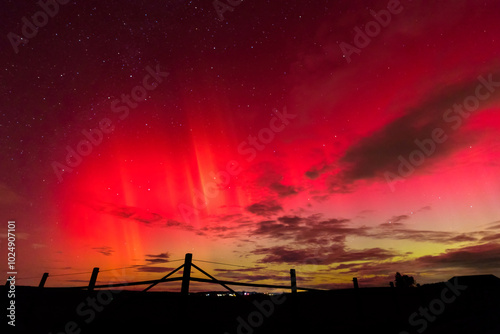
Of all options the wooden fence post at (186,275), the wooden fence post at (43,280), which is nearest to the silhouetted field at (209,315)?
the wooden fence post at (186,275)

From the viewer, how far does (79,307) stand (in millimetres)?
7762

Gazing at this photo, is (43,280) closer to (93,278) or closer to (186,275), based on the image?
(93,278)

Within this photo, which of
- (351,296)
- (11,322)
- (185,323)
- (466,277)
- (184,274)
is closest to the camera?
(185,323)

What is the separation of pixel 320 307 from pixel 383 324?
6.65 metres

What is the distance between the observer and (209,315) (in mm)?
9047

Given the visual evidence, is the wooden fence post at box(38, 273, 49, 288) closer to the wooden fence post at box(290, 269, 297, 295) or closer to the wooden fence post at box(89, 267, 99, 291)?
the wooden fence post at box(89, 267, 99, 291)

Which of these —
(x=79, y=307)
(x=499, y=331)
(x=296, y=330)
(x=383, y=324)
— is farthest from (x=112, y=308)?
(x=499, y=331)

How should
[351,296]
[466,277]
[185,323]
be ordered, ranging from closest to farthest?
[185,323] → [466,277] → [351,296]

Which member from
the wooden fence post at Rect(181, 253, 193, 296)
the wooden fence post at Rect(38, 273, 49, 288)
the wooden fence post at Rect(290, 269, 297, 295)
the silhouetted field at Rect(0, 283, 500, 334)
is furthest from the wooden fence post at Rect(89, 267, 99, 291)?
the wooden fence post at Rect(290, 269, 297, 295)

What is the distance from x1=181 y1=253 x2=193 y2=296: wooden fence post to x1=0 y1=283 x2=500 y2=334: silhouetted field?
157mm

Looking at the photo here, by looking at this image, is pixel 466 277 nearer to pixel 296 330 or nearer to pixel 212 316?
pixel 296 330

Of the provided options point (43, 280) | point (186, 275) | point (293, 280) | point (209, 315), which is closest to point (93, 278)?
point (43, 280)

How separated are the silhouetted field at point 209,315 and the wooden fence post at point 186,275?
0.16 m

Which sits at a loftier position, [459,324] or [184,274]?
[184,274]
